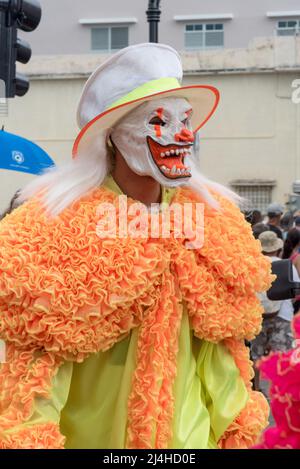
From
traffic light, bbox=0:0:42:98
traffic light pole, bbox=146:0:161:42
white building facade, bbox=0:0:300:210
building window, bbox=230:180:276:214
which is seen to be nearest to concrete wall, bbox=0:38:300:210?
white building facade, bbox=0:0:300:210

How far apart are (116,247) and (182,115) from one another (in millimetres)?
578

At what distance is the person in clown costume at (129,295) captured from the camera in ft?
10.9

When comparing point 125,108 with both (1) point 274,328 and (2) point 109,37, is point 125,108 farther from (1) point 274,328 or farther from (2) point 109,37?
(2) point 109,37

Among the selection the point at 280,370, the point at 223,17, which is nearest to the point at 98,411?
the point at 280,370

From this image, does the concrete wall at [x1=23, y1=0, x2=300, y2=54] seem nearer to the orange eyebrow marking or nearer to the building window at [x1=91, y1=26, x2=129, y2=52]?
the building window at [x1=91, y1=26, x2=129, y2=52]

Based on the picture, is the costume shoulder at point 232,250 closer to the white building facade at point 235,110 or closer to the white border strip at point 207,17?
the white building facade at point 235,110

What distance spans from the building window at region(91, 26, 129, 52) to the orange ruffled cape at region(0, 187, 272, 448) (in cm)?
2898

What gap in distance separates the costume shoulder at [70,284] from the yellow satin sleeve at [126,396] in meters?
0.12

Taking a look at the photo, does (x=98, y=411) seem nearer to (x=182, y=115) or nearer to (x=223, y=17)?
(x=182, y=115)

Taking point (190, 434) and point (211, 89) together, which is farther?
point (211, 89)

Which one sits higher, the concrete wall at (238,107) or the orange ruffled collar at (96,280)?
the concrete wall at (238,107)

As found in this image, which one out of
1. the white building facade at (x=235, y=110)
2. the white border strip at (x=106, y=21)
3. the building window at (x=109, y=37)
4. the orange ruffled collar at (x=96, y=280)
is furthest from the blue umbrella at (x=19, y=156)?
the building window at (x=109, y=37)

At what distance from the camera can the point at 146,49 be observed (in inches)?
143

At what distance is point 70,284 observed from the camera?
3.33m
